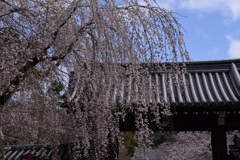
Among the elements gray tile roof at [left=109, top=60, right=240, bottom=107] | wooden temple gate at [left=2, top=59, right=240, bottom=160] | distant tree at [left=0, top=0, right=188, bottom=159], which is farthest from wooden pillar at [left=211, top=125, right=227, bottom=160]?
distant tree at [left=0, top=0, right=188, bottom=159]

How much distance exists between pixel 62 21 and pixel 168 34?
85 centimetres

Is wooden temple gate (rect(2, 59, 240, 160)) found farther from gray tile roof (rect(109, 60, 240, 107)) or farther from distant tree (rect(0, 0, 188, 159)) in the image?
distant tree (rect(0, 0, 188, 159))

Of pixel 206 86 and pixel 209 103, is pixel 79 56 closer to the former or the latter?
pixel 209 103

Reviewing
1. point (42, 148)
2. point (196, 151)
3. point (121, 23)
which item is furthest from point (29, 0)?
point (196, 151)

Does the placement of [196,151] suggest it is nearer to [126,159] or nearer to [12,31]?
[126,159]

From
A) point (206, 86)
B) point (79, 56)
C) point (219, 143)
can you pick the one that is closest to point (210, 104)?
point (219, 143)

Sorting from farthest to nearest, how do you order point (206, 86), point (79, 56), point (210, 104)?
1. point (206, 86)
2. point (210, 104)
3. point (79, 56)

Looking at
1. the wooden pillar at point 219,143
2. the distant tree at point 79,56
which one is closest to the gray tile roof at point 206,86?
the wooden pillar at point 219,143

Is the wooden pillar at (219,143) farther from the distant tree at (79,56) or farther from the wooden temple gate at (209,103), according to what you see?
the distant tree at (79,56)

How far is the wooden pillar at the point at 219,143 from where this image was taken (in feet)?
22.2

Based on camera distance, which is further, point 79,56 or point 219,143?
point 219,143

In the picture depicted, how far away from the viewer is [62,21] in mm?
3186

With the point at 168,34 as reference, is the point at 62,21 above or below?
above

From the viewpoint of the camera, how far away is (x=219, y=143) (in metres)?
6.82
